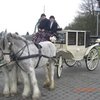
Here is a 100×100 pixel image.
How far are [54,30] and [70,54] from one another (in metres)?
1.44

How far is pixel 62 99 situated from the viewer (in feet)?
25.3

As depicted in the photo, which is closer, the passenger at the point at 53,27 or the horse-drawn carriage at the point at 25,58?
the horse-drawn carriage at the point at 25,58

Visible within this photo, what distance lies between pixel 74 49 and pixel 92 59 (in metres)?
1.29

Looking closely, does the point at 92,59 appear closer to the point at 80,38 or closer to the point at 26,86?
the point at 80,38

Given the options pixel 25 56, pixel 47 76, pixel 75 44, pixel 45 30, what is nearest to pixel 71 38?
pixel 75 44

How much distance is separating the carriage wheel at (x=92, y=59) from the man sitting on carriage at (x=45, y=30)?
2636 millimetres

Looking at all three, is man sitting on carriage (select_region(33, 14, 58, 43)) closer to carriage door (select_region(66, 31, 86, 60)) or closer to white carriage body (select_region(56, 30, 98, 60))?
white carriage body (select_region(56, 30, 98, 60))

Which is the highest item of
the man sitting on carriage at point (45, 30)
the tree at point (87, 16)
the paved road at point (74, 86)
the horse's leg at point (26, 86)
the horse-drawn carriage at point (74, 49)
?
the tree at point (87, 16)

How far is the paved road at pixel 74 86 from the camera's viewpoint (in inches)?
316

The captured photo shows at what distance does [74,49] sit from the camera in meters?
11.7

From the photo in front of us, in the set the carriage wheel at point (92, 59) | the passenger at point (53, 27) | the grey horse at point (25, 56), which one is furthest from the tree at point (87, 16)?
the grey horse at point (25, 56)

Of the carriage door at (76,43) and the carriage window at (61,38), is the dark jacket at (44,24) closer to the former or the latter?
the carriage window at (61,38)

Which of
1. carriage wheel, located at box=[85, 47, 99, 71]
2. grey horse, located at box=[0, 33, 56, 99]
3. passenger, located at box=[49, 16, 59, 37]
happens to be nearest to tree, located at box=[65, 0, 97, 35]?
carriage wheel, located at box=[85, 47, 99, 71]

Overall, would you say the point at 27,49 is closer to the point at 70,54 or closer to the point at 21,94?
the point at 21,94
